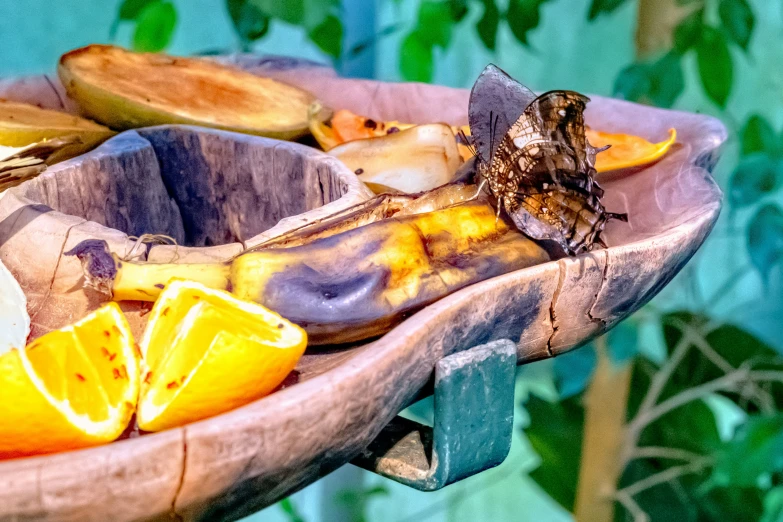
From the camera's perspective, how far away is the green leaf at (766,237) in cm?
146

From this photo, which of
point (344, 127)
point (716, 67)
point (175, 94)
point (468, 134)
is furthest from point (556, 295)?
point (716, 67)

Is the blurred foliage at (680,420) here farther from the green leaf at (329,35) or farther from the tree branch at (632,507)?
the green leaf at (329,35)

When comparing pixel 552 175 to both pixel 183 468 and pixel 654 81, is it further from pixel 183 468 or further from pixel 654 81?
pixel 654 81

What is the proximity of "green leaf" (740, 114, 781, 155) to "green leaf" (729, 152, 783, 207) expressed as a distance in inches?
0.7

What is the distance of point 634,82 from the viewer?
130 cm

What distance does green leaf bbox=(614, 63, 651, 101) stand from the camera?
1.29 metres

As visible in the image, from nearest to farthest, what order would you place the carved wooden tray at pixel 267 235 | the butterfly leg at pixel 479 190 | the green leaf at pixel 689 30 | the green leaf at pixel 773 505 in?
the carved wooden tray at pixel 267 235 < the butterfly leg at pixel 479 190 < the green leaf at pixel 689 30 < the green leaf at pixel 773 505

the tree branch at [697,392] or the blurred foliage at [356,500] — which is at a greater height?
the tree branch at [697,392]

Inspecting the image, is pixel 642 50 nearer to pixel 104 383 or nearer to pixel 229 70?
pixel 229 70

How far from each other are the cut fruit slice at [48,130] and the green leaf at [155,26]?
0.50m

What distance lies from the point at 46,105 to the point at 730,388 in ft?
4.82

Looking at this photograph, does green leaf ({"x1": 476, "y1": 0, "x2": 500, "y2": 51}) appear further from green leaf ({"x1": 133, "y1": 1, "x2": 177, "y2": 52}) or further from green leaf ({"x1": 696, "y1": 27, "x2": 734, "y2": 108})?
green leaf ({"x1": 133, "y1": 1, "x2": 177, "y2": 52})

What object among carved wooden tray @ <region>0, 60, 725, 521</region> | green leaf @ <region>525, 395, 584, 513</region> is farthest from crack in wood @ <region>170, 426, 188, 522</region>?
green leaf @ <region>525, 395, 584, 513</region>

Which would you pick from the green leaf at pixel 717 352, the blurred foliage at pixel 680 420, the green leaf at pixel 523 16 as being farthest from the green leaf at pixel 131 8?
the green leaf at pixel 717 352
